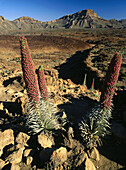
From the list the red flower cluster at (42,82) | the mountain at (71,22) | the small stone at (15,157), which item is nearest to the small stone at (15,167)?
the small stone at (15,157)

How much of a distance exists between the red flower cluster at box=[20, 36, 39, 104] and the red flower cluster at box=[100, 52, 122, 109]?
1708mm

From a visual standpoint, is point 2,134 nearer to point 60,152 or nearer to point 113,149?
point 60,152

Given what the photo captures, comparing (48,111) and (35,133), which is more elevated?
(48,111)

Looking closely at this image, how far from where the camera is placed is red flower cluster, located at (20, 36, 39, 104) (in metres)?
2.34

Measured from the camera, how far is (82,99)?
664 centimetres

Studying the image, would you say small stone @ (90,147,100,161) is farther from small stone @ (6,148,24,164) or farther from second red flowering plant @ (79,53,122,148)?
small stone @ (6,148,24,164)

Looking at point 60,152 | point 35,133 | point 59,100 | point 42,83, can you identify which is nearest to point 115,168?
point 60,152

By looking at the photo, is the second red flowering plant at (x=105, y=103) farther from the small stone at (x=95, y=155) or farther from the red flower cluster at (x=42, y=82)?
the red flower cluster at (x=42, y=82)

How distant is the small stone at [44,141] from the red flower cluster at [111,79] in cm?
177

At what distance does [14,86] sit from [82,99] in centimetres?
446

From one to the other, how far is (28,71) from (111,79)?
6.26ft

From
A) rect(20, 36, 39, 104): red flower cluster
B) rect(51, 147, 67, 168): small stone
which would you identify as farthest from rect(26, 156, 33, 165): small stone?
rect(20, 36, 39, 104): red flower cluster

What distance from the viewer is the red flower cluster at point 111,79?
248 centimetres

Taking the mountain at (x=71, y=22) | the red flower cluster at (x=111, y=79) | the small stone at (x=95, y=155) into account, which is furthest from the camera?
the mountain at (x=71, y=22)
